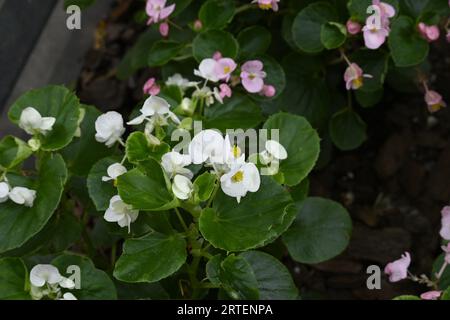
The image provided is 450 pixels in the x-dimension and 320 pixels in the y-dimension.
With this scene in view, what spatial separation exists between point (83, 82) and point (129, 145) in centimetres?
89

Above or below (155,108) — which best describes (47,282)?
below

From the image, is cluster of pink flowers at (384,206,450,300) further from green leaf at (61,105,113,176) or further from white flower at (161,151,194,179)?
green leaf at (61,105,113,176)

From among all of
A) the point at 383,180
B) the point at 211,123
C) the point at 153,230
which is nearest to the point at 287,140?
the point at 211,123

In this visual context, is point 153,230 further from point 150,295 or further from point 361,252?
point 361,252

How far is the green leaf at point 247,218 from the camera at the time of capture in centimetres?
93

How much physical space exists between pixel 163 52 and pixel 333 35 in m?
0.32

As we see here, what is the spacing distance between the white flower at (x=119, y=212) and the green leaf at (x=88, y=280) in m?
0.10

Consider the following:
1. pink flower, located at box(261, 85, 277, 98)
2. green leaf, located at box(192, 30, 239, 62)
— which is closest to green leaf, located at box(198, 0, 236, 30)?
green leaf, located at box(192, 30, 239, 62)

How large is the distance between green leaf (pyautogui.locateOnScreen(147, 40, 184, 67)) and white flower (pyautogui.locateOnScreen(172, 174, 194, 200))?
45cm

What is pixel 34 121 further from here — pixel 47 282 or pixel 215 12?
pixel 215 12

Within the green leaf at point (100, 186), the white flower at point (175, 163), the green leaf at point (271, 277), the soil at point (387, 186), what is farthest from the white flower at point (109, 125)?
the soil at point (387, 186)

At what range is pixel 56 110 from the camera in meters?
1.10

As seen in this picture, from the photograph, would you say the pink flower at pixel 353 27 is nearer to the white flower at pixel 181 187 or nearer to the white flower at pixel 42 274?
the white flower at pixel 181 187

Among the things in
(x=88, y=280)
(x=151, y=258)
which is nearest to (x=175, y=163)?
(x=151, y=258)
